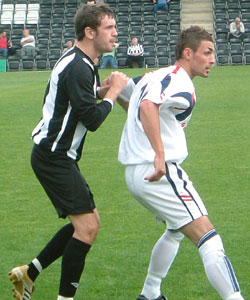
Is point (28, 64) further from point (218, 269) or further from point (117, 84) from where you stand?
point (218, 269)

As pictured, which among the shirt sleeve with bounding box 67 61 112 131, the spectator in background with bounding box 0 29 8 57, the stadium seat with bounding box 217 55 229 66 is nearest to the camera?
the shirt sleeve with bounding box 67 61 112 131

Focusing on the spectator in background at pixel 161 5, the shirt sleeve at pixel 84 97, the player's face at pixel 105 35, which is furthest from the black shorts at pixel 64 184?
the spectator in background at pixel 161 5

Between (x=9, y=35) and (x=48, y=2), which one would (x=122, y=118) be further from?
(x=48, y=2)

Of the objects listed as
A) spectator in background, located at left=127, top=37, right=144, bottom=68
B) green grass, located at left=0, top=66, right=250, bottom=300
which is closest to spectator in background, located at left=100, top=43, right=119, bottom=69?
spectator in background, located at left=127, top=37, right=144, bottom=68

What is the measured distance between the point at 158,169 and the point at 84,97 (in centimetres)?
69

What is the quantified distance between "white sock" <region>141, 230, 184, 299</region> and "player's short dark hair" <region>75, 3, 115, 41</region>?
1.45m

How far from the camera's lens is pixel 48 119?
16.8 ft

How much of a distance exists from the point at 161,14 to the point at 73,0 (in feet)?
15.4

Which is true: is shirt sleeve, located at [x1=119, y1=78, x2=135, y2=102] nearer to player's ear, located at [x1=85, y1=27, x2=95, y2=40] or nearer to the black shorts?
player's ear, located at [x1=85, y1=27, x2=95, y2=40]

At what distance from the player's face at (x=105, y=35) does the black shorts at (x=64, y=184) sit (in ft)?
2.48

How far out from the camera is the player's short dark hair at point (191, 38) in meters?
5.04

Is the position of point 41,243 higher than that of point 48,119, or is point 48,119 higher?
point 48,119

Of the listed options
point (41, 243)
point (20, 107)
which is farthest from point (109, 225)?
A: point (20, 107)

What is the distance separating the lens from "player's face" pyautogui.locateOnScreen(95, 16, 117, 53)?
5113 millimetres
